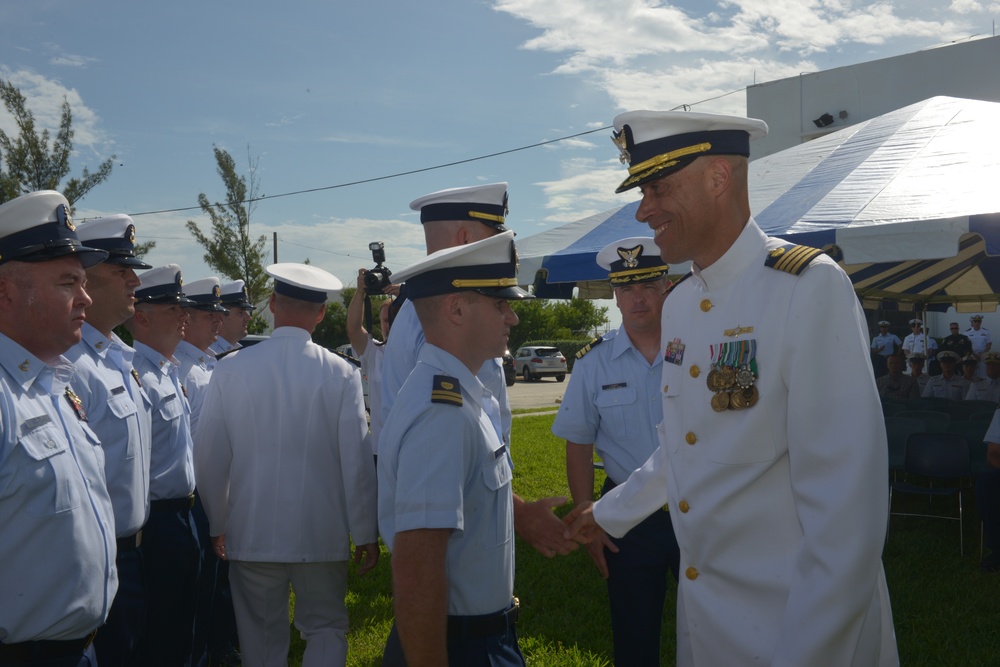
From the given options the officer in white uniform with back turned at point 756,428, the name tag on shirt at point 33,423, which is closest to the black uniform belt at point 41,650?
the name tag on shirt at point 33,423

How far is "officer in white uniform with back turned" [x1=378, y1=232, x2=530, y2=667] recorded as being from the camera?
1994 millimetres

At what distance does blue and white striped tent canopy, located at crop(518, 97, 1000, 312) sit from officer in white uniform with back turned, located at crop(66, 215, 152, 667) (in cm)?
379

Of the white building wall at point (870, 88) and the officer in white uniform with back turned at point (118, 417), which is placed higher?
the white building wall at point (870, 88)

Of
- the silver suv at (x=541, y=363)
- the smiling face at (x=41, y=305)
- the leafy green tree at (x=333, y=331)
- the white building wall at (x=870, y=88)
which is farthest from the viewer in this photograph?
the leafy green tree at (x=333, y=331)

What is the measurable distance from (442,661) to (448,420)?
0.62m

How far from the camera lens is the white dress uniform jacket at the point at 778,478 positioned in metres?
1.72

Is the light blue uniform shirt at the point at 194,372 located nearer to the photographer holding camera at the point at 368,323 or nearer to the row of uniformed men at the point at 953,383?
the photographer holding camera at the point at 368,323

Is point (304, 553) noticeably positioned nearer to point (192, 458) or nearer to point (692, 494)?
point (192, 458)

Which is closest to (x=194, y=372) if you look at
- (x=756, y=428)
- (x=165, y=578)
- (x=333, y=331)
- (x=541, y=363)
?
(x=165, y=578)

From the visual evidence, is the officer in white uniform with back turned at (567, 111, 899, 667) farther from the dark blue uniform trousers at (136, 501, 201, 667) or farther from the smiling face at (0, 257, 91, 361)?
the dark blue uniform trousers at (136, 501, 201, 667)

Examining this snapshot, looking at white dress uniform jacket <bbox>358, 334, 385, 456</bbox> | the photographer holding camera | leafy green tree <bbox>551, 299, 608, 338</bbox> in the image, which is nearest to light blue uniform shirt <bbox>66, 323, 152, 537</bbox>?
the photographer holding camera

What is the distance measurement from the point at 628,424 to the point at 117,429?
2355mm

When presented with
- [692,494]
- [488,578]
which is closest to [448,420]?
[488,578]

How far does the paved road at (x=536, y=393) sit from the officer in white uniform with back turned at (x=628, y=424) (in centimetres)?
1392
